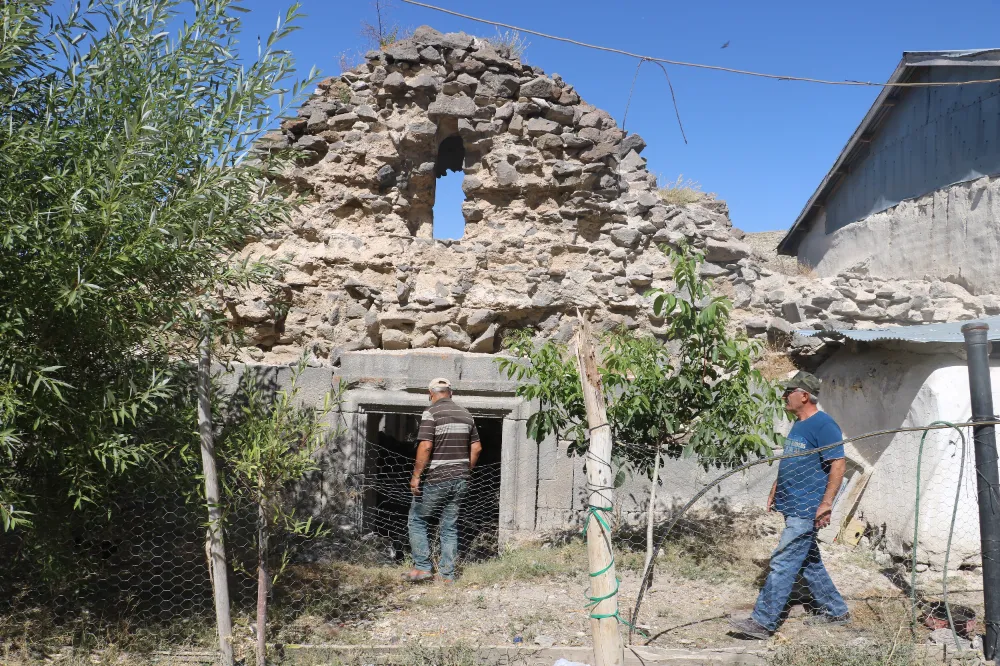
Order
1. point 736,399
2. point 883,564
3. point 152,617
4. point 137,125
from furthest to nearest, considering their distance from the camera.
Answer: point 883,564 < point 736,399 < point 152,617 < point 137,125

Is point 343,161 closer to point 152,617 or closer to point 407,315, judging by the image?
point 407,315

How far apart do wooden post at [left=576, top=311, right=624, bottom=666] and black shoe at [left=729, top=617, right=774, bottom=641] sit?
139 centimetres

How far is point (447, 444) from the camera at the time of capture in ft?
19.2

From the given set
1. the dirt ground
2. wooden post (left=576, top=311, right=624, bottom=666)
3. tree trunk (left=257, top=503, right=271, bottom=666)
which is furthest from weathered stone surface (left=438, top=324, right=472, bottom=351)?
wooden post (left=576, top=311, right=624, bottom=666)

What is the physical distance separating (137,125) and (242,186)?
0.71m

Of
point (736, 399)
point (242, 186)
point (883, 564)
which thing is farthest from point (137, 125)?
point (883, 564)

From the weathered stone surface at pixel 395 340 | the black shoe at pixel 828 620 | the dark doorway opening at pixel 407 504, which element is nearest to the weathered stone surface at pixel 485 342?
the weathered stone surface at pixel 395 340

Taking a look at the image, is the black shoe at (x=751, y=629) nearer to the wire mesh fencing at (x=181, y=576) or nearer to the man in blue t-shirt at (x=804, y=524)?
the man in blue t-shirt at (x=804, y=524)

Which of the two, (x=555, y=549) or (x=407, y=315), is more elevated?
(x=407, y=315)

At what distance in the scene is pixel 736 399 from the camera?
17.8 ft

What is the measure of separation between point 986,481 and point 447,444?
3.57 meters

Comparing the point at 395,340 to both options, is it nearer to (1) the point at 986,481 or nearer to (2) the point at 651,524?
(2) the point at 651,524

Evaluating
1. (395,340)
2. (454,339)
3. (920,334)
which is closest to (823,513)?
(920,334)

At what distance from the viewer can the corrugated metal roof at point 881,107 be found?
911 centimetres
